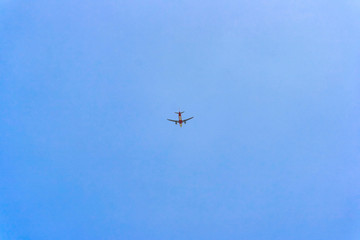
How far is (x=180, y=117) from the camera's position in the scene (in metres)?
80.1
